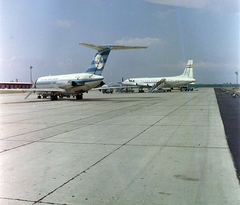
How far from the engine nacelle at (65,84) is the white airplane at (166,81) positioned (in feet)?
117

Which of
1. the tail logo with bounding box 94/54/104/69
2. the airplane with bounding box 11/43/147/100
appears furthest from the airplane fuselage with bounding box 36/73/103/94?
the tail logo with bounding box 94/54/104/69

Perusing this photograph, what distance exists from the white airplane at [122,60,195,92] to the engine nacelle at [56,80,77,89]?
3560 cm

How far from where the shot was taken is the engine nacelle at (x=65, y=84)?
1113 inches

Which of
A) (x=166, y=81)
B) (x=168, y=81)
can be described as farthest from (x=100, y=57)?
(x=168, y=81)

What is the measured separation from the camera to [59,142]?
766cm

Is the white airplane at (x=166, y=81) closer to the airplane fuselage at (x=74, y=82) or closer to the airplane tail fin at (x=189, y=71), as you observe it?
the airplane tail fin at (x=189, y=71)

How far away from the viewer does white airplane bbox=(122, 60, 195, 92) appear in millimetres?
63406

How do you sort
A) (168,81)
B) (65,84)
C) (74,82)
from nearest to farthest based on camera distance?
(74,82), (65,84), (168,81)

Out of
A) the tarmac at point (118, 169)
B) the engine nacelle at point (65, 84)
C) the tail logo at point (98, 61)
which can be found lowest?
the tarmac at point (118, 169)

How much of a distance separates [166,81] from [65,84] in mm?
39408

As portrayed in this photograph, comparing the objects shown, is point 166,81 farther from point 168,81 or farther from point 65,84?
point 65,84

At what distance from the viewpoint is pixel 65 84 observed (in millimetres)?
29219

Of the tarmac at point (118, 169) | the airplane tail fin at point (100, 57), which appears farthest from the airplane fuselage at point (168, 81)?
the tarmac at point (118, 169)

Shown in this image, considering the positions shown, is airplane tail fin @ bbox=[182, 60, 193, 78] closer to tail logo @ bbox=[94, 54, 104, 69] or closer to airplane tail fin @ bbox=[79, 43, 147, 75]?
airplane tail fin @ bbox=[79, 43, 147, 75]
